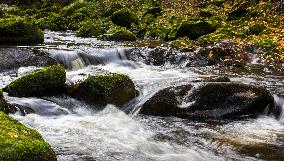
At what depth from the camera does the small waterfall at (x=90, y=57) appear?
13844 millimetres

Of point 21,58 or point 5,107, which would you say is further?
point 21,58

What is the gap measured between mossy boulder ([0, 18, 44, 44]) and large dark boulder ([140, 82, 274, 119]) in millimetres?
8015

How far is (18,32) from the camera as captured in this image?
15695mm

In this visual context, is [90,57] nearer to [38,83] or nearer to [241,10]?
[38,83]

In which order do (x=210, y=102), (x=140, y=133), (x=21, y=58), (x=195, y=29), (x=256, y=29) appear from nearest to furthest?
(x=140, y=133) → (x=210, y=102) → (x=21, y=58) → (x=256, y=29) → (x=195, y=29)

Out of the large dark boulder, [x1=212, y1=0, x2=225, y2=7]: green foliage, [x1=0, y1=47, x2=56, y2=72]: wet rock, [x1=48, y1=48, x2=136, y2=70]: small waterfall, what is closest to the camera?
the large dark boulder

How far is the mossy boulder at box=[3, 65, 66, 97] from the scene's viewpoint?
9.40m

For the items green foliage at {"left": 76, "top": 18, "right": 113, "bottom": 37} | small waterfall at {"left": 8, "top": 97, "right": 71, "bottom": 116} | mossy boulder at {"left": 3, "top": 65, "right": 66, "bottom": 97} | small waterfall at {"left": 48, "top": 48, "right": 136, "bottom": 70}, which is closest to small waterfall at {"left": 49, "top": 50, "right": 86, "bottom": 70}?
small waterfall at {"left": 48, "top": 48, "right": 136, "bottom": 70}

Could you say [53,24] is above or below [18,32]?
above

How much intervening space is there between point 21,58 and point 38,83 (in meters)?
3.87

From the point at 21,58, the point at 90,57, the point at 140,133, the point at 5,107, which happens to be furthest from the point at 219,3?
the point at 5,107

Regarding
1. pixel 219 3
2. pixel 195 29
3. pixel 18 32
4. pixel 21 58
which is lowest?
pixel 21 58

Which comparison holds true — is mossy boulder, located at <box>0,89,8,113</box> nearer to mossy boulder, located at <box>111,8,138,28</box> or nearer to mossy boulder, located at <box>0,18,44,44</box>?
mossy boulder, located at <box>0,18,44,44</box>

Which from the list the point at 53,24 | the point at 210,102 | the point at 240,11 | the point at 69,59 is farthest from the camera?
the point at 53,24
